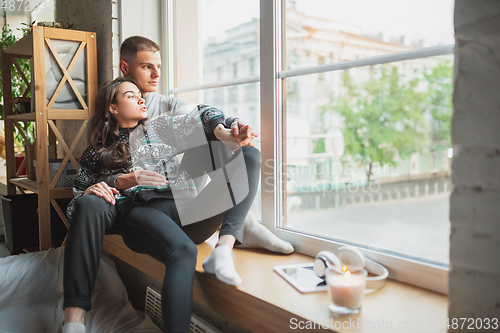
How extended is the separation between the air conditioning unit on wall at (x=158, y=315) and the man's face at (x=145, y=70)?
944 mm

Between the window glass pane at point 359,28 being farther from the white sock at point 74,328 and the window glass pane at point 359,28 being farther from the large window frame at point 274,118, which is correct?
the white sock at point 74,328

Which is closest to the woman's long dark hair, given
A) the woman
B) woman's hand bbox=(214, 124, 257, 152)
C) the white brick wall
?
the woman

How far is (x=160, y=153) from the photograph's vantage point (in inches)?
66.5

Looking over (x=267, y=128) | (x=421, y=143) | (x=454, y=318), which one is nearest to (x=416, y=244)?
(x=421, y=143)

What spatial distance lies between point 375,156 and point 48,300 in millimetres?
1567

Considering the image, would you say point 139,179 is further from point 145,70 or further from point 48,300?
point 48,300

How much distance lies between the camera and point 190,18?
2.15 m

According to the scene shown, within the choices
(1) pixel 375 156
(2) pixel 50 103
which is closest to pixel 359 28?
(1) pixel 375 156

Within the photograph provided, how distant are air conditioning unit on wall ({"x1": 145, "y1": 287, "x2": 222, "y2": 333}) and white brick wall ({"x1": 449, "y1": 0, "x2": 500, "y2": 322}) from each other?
2.94ft

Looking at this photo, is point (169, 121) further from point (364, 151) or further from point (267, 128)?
point (364, 151)

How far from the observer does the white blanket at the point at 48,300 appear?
1.55 m

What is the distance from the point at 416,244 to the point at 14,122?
275cm

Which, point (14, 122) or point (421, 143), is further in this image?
point (14, 122)

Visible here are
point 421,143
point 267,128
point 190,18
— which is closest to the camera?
point 421,143
